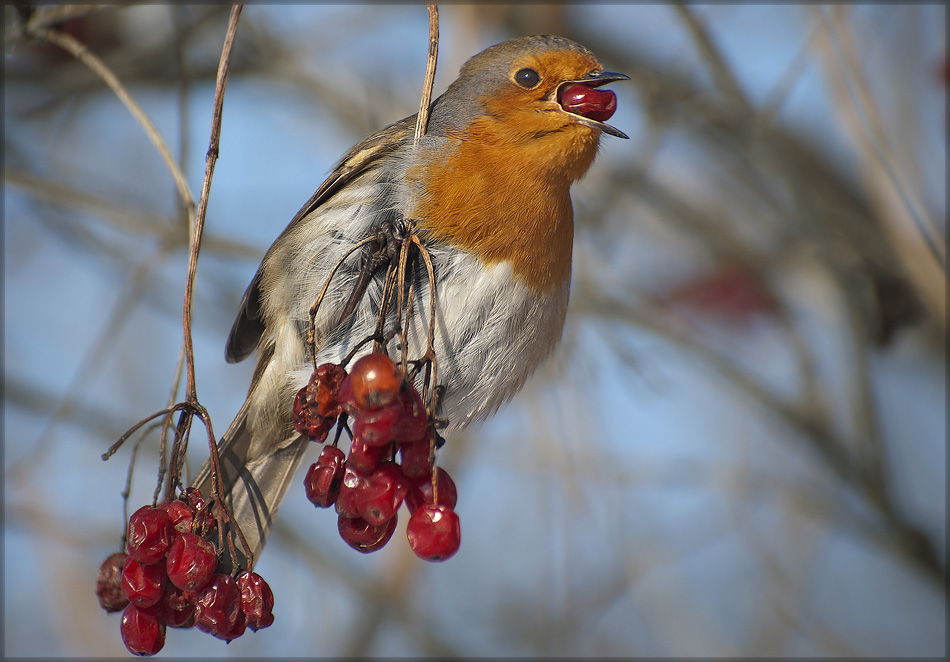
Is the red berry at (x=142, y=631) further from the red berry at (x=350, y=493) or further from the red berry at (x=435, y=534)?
the red berry at (x=435, y=534)

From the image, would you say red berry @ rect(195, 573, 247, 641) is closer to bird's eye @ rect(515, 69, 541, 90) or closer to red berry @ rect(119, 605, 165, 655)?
red berry @ rect(119, 605, 165, 655)

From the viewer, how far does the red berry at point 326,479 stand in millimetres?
1837

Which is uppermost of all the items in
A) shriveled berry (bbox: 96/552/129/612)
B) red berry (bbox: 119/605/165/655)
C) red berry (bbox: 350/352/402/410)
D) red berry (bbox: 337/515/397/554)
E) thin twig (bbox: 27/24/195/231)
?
thin twig (bbox: 27/24/195/231)

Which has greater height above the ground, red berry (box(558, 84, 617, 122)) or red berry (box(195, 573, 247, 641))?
red berry (box(558, 84, 617, 122))

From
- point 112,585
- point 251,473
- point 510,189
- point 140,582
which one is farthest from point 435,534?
point 251,473

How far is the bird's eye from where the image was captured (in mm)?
2479

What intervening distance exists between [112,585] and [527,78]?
5.92 ft

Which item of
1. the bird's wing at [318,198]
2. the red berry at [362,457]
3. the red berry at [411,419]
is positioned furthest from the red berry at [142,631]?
the bird's wing at [318,198]

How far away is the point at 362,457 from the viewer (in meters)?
1.80

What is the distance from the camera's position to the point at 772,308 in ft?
17.6

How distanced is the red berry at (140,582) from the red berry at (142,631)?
1.9 inches

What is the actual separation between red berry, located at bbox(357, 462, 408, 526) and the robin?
2.09ft

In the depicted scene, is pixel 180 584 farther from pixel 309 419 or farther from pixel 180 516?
pixel 309 419

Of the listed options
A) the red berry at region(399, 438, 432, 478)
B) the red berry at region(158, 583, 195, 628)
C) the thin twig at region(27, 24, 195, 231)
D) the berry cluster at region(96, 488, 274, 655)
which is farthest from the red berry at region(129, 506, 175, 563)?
the thin twig at region(27, 24, 195, 231)
